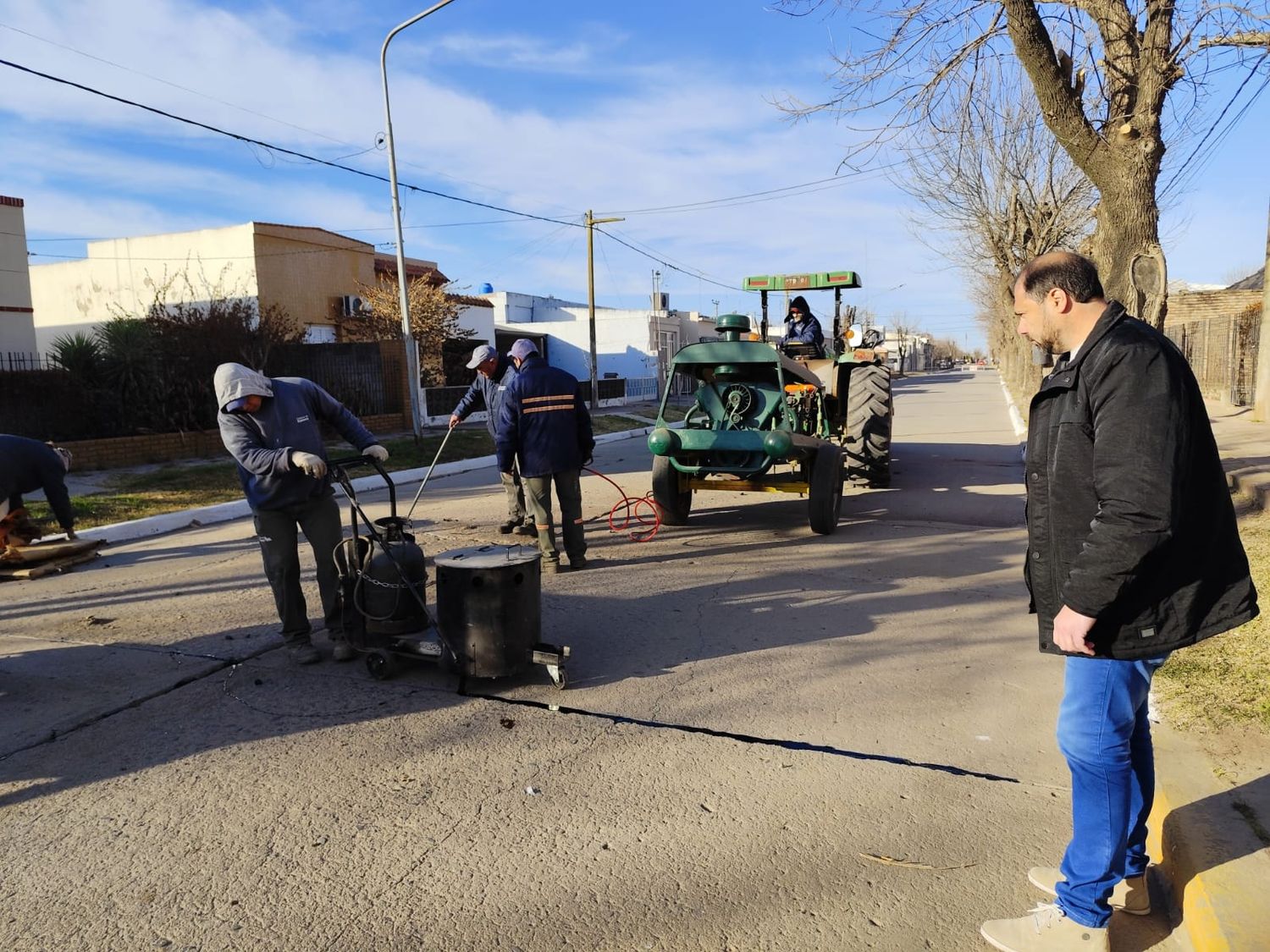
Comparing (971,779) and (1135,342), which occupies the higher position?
(1135,342)

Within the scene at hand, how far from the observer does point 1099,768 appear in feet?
7.86

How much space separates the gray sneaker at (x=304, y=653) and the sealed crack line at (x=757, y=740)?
1.00 metres

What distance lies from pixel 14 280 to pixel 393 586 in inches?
674

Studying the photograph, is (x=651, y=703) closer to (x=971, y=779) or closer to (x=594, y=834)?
(x=594, y=834)

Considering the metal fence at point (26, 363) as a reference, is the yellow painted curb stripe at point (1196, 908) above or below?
below

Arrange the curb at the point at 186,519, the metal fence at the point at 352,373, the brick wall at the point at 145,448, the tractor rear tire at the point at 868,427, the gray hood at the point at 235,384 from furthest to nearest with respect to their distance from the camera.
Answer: the metal fence at the point at 352,373 < the brick wall at the point at 145,448 < the tractor rear tire at the point at 868,427 < the curb at the point at 186,519 < the gray hood at the point at 235,384

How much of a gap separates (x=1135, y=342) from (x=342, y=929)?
2.75 metres

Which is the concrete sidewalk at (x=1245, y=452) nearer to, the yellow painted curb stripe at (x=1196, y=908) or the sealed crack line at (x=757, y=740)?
the sealed crack line at (x=757, y=740)

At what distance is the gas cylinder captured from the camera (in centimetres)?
476

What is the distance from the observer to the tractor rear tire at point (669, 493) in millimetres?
8641

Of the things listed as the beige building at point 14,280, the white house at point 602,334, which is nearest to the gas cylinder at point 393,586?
the beige building at point 14,280

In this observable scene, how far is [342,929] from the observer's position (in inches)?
106

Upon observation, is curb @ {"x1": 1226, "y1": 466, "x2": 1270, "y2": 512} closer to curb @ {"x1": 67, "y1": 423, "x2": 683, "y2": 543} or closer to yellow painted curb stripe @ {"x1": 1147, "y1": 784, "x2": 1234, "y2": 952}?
curb @ {"x1": 67, "y1": 423, "x2": 683, "y2": 543}

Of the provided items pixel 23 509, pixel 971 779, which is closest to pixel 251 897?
pixel 971 779
